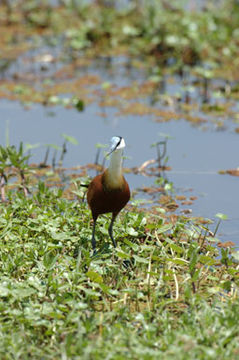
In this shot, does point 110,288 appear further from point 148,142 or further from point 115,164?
point 148,142

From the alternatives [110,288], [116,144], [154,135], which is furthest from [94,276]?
[154,135]

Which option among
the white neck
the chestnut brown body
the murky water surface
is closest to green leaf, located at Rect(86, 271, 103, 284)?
the chestnut brown body

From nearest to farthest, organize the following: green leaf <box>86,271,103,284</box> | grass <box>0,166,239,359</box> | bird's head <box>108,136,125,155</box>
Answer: grass <box>0,166,239,359</box> < green leaf <box>86,271,103,284</box> < bird's head <box>108,136,125,155</box>

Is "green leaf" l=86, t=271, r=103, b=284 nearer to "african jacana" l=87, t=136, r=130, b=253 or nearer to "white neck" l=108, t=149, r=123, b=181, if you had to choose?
"african jacana" l=87, t=136, r=130, b=253

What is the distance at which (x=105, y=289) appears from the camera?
4.27 m

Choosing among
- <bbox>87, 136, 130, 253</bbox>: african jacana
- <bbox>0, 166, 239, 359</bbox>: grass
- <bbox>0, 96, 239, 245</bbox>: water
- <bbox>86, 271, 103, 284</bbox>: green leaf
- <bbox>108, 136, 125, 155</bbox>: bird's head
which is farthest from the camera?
<bbox>0, 96, 239, 245</bbox>: water

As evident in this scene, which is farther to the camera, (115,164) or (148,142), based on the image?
(148,142)

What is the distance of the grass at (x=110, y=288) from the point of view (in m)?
3.71

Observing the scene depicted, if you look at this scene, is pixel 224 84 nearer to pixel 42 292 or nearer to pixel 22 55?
pixel 22 55

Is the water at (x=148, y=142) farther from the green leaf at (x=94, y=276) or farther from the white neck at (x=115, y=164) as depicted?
the green leaf at (x=94, y=276)

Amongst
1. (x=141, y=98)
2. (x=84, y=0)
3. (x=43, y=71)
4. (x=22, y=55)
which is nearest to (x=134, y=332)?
(x=141, y=98)

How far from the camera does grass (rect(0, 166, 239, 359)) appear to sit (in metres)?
3.71

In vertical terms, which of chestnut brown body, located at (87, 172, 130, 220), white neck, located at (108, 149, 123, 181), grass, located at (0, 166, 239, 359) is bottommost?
grass, located at (0, 166, 239, 359)

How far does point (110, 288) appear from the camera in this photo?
14.3ft
